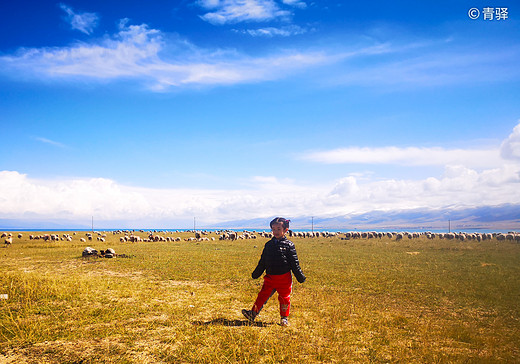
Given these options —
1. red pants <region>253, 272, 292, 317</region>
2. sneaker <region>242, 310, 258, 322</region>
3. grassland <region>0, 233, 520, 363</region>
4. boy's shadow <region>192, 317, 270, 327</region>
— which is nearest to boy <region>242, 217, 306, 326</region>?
red pants <region>253, 272, 292, 317</region>

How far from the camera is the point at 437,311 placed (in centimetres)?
1098

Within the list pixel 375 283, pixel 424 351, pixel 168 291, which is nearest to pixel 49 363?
pixel 168 291

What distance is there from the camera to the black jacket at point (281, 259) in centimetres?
809

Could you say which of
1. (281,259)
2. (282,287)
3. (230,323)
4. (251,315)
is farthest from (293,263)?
(230,323)

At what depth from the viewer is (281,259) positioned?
812 centimetres

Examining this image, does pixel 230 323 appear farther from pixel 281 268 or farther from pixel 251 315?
pixel 281 268

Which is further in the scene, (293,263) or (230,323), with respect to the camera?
(230,323)

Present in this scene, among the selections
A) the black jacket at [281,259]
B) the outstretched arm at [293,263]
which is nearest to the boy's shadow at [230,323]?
the black jacket at [281,259]

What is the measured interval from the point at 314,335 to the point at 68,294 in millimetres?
8667

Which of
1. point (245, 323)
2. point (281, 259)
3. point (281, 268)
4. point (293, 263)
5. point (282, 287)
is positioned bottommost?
point (245, 323)

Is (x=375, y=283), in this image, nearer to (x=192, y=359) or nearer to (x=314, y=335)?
(x=314, y=335)

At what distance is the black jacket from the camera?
8094mm

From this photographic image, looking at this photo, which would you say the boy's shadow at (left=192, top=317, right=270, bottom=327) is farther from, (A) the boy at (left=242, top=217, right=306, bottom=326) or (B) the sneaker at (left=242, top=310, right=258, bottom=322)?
(A) the boy at (left=242, top=217, right=306, bottom=326)

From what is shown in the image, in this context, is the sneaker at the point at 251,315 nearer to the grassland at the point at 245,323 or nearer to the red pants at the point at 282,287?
the grassland at the point at 245,323
